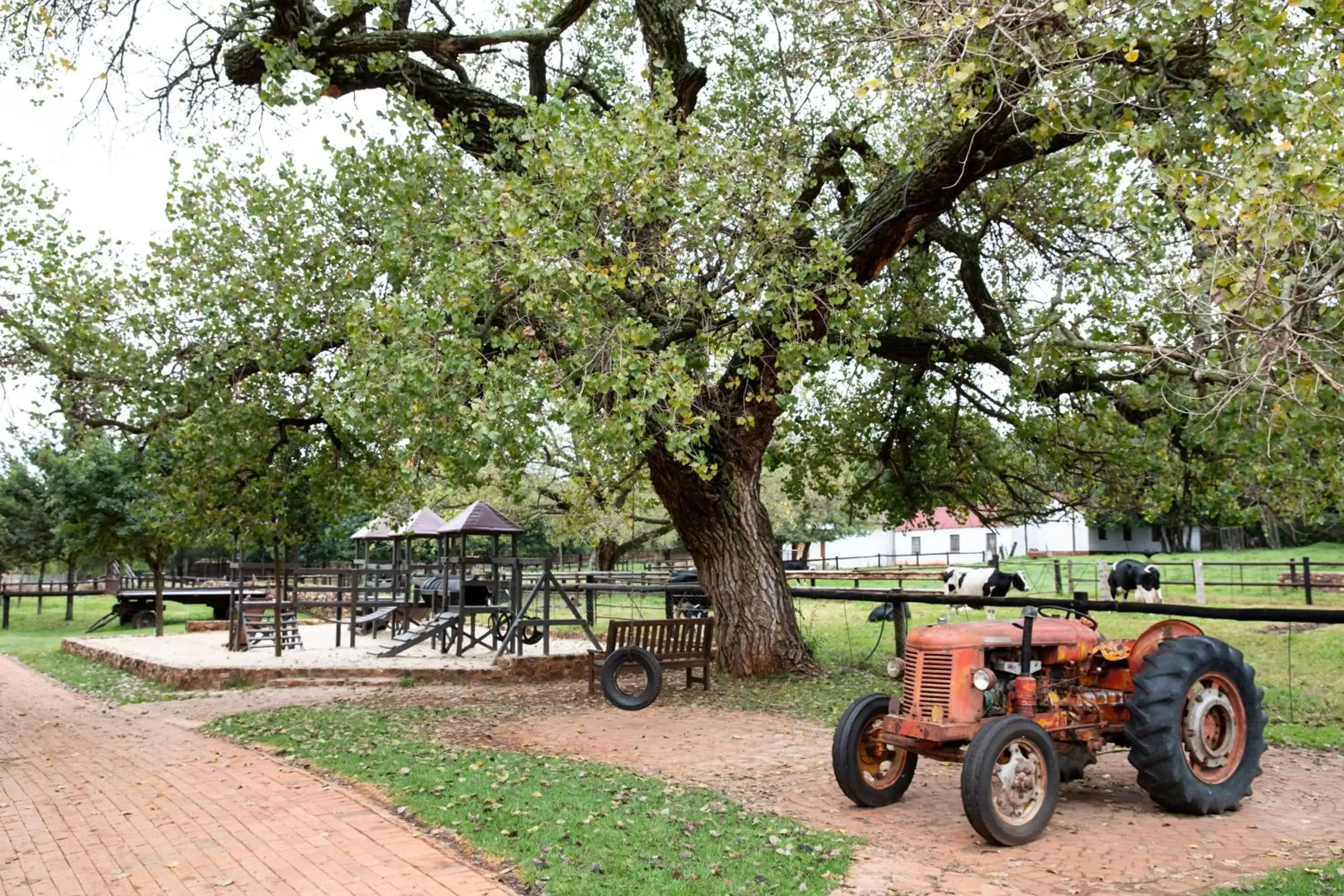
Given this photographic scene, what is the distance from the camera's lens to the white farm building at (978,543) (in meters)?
50.4

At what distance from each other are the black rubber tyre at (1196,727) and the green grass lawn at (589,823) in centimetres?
201

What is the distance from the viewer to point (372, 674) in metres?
14.4

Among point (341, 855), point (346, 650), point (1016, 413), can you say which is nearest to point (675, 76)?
point (1016, 413)

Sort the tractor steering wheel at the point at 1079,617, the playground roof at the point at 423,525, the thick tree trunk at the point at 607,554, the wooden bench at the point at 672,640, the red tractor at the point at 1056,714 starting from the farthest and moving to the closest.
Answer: the thick tree trunk at the point at 607,554 < the playground roof at the point at 423,525 < the wooden bench at the point at 672,640 < the tractor steering wheel at the point at 1079,617 < the red tractor at the point at 1056,714

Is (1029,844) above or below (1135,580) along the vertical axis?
below

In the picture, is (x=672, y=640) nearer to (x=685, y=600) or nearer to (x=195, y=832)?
(x=195, y=832)

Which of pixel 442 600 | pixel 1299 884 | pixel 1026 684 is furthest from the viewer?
pixel 442 600

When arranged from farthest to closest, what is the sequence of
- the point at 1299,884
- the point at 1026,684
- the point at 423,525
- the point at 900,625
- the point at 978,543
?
the point at 978,543 < the point at 423,525 < the point at 900,625 < the point at 1026,684 < the point at 1299,884

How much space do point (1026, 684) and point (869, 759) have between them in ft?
3.72

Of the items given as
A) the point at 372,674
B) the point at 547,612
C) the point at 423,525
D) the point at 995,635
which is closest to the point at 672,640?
the point at 547,612

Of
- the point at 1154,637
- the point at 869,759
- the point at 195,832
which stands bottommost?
the point at 195,832

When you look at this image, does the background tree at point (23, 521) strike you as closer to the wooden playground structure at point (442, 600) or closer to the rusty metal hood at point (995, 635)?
the wooden playground structure at point (442, 600)

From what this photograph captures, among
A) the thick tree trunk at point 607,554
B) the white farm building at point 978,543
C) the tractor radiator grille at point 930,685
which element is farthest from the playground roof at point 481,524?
the white farm building at point 978,543

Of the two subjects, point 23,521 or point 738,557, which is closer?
point 738,557
